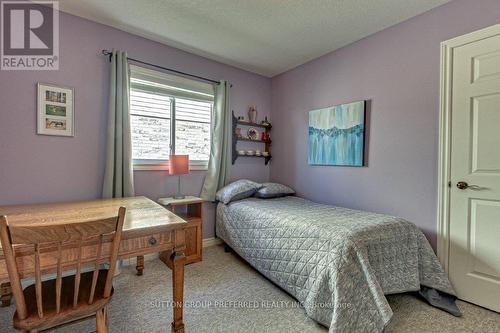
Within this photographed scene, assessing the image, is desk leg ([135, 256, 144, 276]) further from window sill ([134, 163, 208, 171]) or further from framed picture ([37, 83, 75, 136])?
framed picture ([37, 83, 75, 136])

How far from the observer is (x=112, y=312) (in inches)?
69.9

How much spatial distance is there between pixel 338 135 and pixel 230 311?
7.00ft

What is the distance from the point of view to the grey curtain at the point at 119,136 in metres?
2.38

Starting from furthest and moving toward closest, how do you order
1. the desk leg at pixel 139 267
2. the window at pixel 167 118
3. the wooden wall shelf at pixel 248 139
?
the wooden wall shelf at pixel 248 139
the window at pixel 167 118
the desk leg at pixel 139 267

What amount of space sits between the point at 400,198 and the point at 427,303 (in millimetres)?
882

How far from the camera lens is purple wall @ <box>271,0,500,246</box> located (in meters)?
2.07

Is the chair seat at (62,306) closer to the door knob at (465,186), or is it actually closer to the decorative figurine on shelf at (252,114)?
A: the door knob at (465,186)

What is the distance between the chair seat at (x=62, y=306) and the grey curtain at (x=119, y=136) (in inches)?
47.5

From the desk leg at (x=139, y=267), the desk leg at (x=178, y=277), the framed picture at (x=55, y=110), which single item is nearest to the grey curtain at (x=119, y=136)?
the framed picture at (x=55, y=110)

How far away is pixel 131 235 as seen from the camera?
1.30m

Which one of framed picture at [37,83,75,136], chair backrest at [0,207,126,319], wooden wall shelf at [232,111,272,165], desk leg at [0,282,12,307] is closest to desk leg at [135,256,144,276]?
desk leg at [0,282,12,307]

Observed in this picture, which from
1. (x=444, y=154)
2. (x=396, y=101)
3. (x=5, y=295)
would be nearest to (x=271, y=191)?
(x=396, y=101)

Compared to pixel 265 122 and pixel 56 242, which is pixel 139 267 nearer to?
pixel 56 242

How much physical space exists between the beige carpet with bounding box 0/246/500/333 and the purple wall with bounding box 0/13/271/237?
95 cm
